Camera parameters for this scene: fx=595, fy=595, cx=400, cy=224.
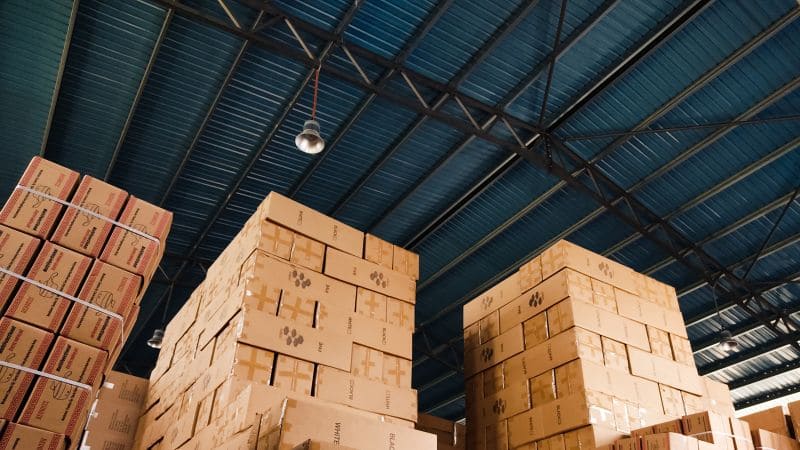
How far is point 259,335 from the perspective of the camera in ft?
16.2

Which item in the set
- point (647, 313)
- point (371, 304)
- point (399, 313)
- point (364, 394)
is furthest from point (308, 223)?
point (647, 313)

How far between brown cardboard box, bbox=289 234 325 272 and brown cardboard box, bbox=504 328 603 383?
8.28ft

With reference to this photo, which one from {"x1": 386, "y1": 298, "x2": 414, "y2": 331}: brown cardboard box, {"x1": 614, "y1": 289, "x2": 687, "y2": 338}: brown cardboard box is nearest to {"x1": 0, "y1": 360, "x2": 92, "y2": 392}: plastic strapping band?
{"x1": 386, "y1": 298, "x2": 414, "y2": 331}: brown cardboard box

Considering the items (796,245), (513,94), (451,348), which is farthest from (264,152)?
(796,245)

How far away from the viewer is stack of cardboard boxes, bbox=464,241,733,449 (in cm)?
578

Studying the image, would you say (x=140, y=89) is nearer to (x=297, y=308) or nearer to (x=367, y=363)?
(x=297, y=308)

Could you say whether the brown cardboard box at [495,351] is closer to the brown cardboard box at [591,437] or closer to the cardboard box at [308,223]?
the brown cardboard box at [591,437]

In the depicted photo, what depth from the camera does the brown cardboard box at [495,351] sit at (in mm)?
6738

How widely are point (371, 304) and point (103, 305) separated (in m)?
2.36

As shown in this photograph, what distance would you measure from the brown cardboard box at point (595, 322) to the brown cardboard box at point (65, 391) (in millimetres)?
4269

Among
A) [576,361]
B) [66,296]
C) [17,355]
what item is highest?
[576,361]

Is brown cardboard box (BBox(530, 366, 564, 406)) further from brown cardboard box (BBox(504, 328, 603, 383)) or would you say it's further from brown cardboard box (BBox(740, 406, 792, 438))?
brown cardboard box (BBox(740, 406, 792, 438))

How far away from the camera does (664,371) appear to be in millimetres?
6445

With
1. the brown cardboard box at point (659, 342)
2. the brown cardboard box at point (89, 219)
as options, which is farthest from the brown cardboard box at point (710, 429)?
the brown cardboard box at point (89, 219)
